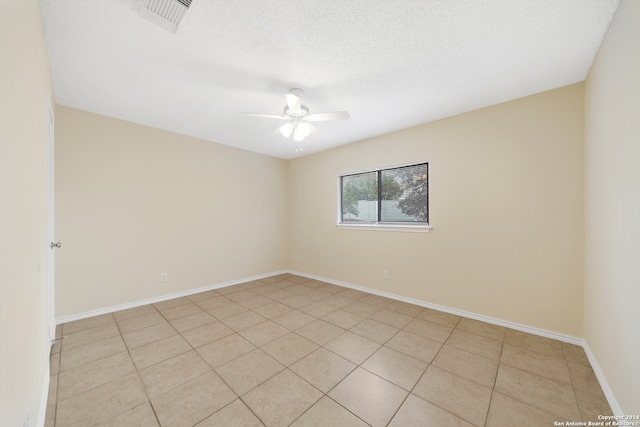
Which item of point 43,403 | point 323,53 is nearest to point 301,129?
point 323,53

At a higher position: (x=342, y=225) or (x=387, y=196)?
(x=387, y=196)

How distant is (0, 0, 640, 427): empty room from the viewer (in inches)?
55.7

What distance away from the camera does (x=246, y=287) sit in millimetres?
4062

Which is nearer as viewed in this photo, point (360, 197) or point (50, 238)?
point (50, 238)

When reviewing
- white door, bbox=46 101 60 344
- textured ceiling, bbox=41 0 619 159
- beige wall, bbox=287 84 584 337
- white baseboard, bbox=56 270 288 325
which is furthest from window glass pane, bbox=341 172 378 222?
white door, bbox=46 101 60 344

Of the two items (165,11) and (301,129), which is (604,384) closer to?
(301,129)

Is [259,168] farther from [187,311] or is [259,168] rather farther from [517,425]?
[517,425]

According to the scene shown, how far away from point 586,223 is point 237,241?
454cm

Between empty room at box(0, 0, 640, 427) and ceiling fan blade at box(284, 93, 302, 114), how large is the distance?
0.08 metres

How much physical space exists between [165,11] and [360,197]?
10.9 feet

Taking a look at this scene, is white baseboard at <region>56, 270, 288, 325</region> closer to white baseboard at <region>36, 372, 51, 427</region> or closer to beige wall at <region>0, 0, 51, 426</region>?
white baseboard at <region>36, 372, 51, 427</region>

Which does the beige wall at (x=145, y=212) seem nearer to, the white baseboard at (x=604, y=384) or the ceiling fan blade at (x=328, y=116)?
the ceiling fan blade at (x=328, y=116)

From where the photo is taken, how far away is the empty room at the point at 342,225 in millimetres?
1415

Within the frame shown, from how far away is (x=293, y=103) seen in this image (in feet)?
7.01
